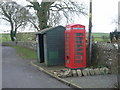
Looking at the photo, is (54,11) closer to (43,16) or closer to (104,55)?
(43,16)

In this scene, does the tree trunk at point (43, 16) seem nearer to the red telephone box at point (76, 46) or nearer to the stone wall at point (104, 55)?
the red telephone box at point (76, 46)

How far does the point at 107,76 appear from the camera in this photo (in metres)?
A: 8.44

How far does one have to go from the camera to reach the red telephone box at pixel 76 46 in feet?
33.0

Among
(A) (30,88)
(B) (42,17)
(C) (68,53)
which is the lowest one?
(A) (30,88)

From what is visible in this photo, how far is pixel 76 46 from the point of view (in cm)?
1011

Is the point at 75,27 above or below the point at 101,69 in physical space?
above

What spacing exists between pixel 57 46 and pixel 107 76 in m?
3.95

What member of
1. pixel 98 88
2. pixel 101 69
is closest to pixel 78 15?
pixel 101 69

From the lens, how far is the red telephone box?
10.1m

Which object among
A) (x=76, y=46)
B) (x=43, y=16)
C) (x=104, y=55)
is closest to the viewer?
(x=104, y=55)

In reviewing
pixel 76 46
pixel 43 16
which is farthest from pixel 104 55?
pixel 43 16

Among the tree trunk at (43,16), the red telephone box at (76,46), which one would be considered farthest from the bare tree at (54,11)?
the red telephone box at (76,46)

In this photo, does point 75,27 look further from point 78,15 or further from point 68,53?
point 78,15

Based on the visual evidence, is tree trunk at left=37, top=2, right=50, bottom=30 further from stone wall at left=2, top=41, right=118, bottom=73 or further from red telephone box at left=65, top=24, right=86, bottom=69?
stone wall at left=2, top=41, right=118, bottom=73
